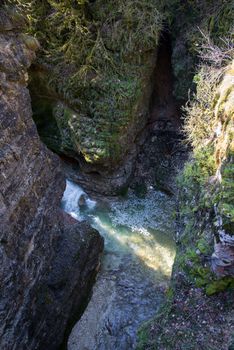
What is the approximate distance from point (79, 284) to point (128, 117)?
5.09m

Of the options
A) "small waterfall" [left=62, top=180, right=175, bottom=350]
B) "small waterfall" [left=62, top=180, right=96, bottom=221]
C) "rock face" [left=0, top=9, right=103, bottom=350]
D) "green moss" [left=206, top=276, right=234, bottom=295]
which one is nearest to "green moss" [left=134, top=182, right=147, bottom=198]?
"small waterfall" [left=62, top=180, right=175, bottom=350]

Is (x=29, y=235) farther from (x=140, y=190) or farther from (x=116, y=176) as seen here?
Result: (x=140, y=190)

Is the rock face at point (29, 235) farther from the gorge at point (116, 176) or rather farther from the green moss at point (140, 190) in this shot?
the green moss at point (140, 190)

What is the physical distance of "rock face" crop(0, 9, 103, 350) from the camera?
6711mm

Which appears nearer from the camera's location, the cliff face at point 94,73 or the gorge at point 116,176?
the gorge at point 116,176

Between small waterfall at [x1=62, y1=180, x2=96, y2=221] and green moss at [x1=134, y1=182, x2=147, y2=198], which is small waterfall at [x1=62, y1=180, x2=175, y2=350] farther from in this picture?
green moss at [x1=134, y1=182, x2=147, y2=198]

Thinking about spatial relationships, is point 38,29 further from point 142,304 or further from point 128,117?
point 142,304

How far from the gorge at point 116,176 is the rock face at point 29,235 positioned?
3 cm

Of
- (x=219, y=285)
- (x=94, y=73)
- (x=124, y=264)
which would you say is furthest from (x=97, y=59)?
(x=219, y=285)

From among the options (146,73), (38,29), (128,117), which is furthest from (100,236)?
(38,29)

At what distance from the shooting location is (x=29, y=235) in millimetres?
7359

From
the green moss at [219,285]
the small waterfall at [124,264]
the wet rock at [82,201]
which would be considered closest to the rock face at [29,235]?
the small waterfall at [124,264]

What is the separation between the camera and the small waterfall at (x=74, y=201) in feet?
35.9

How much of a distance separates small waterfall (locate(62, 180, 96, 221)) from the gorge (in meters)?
0.04
